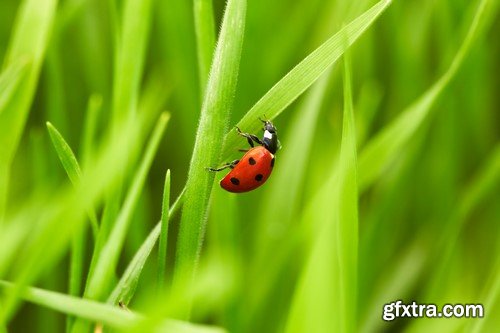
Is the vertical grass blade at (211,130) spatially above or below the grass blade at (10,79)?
below

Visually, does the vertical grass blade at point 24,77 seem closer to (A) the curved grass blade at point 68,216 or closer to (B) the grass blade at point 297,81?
(A) the curved grass blade at point 68,216

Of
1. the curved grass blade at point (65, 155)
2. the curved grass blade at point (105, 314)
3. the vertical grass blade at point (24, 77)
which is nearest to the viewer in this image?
the curved grass blade at point (105, 314)

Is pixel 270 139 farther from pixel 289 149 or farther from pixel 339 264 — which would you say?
pixel 339 264

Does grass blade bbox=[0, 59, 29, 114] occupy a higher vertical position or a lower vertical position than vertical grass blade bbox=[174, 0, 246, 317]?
higher

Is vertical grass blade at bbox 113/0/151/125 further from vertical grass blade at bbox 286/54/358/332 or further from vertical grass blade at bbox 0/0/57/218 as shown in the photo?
vertical grass blade at bbox 286/54/358/332

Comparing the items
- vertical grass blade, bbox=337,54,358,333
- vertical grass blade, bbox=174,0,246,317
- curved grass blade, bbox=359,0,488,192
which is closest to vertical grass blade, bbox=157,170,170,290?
vertical grass blade, bbox=174,0,246,317

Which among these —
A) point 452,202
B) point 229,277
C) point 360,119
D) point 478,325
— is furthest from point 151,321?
point 452,202

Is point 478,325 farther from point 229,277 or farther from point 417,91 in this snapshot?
point 417,91

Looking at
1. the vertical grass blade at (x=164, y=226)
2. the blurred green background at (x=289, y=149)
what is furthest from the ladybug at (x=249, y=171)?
the vertical grass blade at (x=164, y=226)
